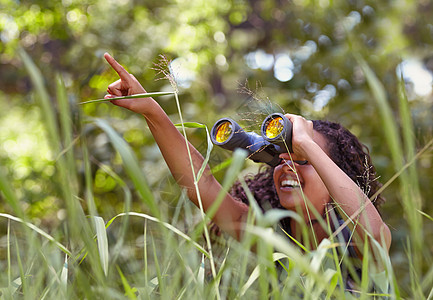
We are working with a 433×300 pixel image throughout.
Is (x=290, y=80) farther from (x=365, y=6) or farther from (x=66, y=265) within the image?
(x=66, y=265)

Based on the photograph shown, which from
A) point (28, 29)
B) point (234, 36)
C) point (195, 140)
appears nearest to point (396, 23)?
point (234, 36)

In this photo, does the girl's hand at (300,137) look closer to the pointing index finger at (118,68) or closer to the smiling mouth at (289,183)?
the smiling mouth at (289,183)

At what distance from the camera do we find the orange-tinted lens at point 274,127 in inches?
28.7

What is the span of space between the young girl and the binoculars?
0.06ft

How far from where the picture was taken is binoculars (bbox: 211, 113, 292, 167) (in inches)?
28.8

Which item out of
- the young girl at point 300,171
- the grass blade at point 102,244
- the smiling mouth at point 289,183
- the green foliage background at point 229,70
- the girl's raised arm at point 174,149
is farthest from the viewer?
the green foliage background at point 229,70

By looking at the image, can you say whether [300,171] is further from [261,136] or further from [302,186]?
[261,136]

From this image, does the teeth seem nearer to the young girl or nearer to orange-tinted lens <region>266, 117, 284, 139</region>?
the young girl

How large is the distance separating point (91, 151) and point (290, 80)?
2.55 feet

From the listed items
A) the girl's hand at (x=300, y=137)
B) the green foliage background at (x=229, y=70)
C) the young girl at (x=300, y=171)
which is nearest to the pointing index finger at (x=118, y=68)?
the young girl at (x=300, y=171)

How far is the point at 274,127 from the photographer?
0.74 m

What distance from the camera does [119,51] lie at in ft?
7.18

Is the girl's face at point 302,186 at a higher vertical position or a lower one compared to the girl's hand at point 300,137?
lower

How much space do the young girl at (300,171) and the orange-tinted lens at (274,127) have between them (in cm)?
3
